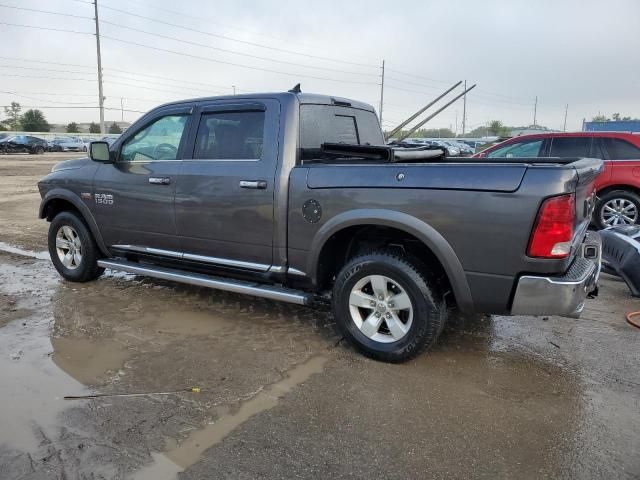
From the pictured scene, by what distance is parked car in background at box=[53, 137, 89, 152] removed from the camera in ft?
157

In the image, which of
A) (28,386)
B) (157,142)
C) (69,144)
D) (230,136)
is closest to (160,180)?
(157,142)

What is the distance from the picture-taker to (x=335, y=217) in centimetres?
376

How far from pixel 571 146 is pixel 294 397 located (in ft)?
25.1

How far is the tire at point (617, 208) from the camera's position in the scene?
27.7 ft

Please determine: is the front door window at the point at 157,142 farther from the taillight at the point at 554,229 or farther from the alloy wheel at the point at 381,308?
the taillight at the point at 554,229

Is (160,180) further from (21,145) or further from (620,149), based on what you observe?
(21,145)

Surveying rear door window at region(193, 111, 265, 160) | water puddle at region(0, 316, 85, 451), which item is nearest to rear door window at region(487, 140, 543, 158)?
rear door window at region(193, 111, 265, 160)

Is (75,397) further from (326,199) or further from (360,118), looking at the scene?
(360,118)

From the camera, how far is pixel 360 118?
5047 millimetres

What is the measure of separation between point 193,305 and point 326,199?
196 cm

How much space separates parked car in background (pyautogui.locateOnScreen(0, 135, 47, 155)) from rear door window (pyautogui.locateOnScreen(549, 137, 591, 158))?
1663 inches

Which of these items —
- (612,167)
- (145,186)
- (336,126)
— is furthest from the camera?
(612,167)

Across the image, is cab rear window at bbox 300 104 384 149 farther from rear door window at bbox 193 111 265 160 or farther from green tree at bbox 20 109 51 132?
green tree at bbox 20 109 51 132

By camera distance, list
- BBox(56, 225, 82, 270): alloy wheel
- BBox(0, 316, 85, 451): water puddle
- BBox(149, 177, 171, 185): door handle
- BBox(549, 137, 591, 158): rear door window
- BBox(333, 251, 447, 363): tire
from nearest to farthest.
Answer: BBox(0, 316, 85, 451): water puddle < BBox(333, 251, 447, 363): tire < BBox(149, 177, 171, 185): door handle < BBox(56, 225, 82, 270): alloy wheel < BBox(549, 137, 591, 158): rear door window
